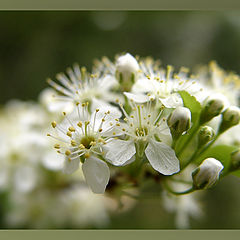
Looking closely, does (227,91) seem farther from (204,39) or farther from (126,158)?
(204,39)

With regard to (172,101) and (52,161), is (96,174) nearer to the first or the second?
(172,101)

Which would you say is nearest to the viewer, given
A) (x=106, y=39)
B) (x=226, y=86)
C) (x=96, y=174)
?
(x=96, y=174)

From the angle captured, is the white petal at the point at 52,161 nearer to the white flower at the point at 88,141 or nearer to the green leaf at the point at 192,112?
the white flower at the point at 88,141

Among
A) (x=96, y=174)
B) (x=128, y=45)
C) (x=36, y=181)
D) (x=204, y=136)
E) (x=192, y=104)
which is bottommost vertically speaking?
(x=36, y=181)

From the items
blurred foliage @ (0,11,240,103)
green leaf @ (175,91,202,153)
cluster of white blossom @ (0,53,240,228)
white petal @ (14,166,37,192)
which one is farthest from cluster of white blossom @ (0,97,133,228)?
→ blurred foliage @ (0,11,240,103)

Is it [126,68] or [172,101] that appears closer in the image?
[172,101]

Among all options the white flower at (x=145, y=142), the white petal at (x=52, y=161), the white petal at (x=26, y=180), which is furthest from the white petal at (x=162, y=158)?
the white petal at (x=26, y=180)

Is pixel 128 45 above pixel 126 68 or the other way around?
above

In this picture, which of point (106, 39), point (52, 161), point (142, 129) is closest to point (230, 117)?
point (142, 129)
